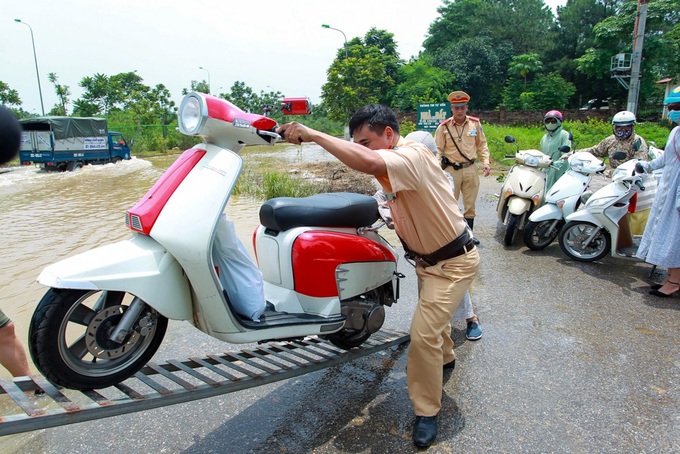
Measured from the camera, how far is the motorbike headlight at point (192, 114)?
2.00 metres

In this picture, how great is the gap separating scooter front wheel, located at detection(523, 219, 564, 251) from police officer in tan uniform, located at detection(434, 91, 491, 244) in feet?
2.29

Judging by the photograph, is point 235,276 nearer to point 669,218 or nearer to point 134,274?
point 134,274

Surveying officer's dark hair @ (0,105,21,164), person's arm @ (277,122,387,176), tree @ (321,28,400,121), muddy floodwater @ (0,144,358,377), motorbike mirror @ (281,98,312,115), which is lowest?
muddy floodwater @ (0,144,358,377)

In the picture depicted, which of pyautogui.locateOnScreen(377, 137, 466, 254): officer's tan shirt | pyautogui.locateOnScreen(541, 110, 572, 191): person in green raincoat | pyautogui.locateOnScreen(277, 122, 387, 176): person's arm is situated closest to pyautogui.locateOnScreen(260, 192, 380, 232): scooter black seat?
pyautogui.locateOnScreen(377, 137, 466, 254): officer's tan shirt

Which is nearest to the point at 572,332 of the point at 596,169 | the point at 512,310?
the point at 512,310

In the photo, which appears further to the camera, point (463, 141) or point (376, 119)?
point (463, 141)

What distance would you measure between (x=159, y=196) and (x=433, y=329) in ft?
4.55

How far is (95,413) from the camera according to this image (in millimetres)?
1718

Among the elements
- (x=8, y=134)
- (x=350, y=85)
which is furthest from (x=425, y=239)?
(x=350, y=85)

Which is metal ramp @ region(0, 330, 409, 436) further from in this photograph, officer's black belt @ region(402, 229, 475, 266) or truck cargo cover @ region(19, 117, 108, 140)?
truck cargo cover @ region(19, 117, 108, 140)

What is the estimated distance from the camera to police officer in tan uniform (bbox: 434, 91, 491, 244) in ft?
18.9

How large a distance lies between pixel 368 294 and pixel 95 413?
5.03 ft

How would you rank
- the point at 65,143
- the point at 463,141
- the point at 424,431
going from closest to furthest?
the point at 424,431
the point at 463,141
the point at 65,143

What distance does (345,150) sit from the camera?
1948mm
